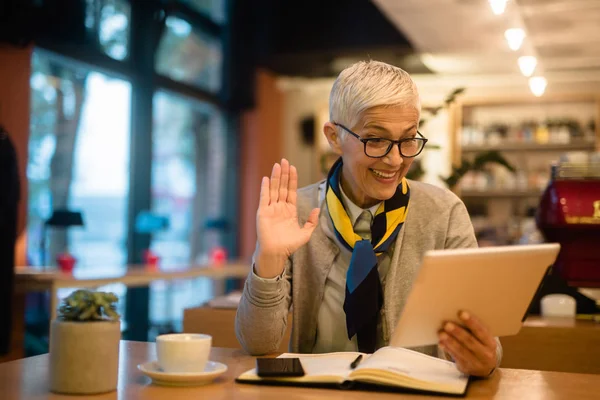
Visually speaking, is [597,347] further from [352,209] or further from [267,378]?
[267,378]

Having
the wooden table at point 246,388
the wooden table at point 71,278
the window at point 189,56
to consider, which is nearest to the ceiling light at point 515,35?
the wooden table at point 71,278

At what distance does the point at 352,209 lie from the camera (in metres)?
1.92

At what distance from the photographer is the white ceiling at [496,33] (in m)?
5.34

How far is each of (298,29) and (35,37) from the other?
10.9 feet

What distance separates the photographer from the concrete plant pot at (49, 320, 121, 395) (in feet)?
3.82

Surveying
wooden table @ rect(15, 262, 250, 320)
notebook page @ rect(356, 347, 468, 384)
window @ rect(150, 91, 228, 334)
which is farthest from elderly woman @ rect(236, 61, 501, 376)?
window @ rect(150, 91, 228, 334)

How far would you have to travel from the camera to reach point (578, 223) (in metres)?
2.38

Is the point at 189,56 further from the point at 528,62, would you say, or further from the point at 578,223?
the point at 578,223

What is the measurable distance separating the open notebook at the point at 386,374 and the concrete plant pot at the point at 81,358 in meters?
0.24

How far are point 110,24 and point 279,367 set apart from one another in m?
5.22

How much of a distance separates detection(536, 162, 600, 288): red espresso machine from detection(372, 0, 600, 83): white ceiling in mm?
2910

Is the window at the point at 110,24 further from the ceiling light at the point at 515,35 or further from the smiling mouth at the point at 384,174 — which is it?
the smiling mouth at the point at 384,174

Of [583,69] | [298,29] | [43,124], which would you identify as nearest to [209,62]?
[298,29]

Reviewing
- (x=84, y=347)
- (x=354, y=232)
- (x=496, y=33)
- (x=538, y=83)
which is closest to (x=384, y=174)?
(x=354, y=232)
